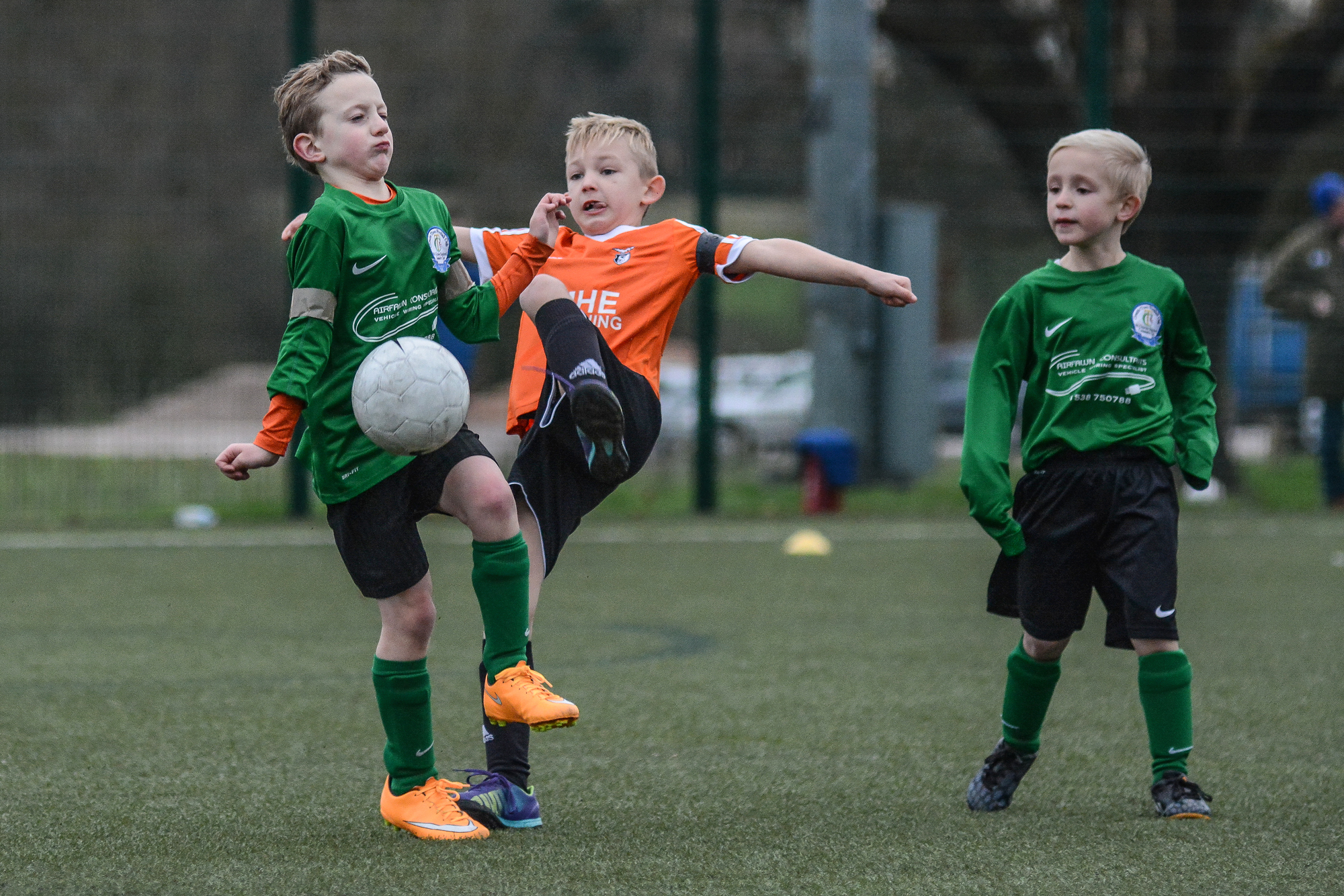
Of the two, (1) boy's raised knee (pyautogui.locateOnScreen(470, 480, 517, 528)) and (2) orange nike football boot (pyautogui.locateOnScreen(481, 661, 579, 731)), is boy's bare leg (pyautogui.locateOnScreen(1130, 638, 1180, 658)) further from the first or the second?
(1) boy's raised knee (pyautogui.locateOnScreen(470, 480, 517, 528))

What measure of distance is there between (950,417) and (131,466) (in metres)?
10.8

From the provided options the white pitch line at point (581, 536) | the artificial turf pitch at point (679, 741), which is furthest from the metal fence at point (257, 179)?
the artificial turf pitch at point (679, 741)

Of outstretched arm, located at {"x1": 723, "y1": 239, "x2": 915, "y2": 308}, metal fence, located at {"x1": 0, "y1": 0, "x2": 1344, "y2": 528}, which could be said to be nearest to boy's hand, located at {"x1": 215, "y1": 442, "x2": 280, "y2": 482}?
outstretched arm, located at {"x1": 723, "y1": 239, "x2": 915, "y2": 308}

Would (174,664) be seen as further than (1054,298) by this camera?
Yes

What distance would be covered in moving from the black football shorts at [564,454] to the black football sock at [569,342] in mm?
104

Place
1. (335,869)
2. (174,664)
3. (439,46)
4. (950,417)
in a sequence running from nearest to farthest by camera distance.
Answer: (335,869) < (174,664) < (439,46) < (950,417)

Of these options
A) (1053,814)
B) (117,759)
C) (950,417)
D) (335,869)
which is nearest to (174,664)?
(117,759)

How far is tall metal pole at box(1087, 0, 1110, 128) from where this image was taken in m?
10.1

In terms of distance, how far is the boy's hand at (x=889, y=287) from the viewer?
136 inches

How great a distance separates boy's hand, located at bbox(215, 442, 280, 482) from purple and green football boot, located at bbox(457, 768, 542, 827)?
0.83 meters

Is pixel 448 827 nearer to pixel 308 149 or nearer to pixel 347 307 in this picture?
pixel 347 307

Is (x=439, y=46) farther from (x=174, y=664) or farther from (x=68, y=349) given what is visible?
(x=174, y=664)

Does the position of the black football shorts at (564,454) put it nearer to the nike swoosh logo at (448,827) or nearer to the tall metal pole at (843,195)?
the nike swoosh logo at (448,827)

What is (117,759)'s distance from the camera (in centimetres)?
404
